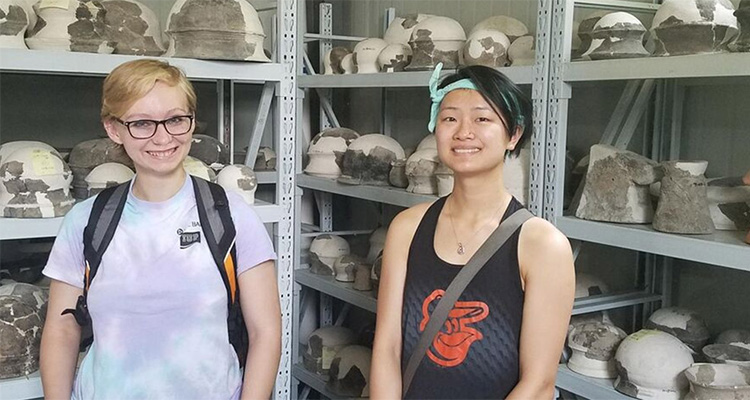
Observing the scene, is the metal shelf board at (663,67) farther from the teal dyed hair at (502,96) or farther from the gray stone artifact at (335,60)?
the gray stone artifact at (335,60)

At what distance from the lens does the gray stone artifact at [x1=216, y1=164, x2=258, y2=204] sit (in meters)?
2.51

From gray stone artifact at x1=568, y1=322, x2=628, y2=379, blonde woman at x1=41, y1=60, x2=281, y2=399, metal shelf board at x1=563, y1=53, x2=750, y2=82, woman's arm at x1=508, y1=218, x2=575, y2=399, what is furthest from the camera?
gray stone artifact at x1=568, y1=322, x2=628, y2=379

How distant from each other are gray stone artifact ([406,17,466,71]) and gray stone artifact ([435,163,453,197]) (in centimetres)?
39

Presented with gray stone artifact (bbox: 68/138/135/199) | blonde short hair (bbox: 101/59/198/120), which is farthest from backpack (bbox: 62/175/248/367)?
gray stone artifact (bbox: 68/138/135/199)

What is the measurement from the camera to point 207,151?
8.46 feet

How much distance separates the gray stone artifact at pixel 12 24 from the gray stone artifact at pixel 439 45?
51.2 inches

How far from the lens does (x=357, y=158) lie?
9.81 ft

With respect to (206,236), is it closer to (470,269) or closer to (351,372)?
(470,269)

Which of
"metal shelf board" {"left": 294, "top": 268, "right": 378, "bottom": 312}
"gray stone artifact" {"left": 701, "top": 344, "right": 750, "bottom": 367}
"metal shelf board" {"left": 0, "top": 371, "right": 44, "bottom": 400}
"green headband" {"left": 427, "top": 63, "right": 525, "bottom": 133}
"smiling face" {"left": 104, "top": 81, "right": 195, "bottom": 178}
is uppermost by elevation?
"green headband" {"left": 427, "top": 63, "right": 525, "bottom": 133}

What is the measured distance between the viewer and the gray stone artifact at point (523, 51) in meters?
2.41

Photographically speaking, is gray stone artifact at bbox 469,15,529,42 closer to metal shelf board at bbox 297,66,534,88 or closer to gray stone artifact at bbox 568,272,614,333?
metal shelf board at bbox 297,66,534,88

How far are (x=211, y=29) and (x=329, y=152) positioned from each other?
943mm

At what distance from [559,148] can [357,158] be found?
1029mm

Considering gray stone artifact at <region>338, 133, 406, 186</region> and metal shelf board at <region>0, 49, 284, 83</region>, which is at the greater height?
metal shelf board at <region>0, 49, 284, 83</region>
